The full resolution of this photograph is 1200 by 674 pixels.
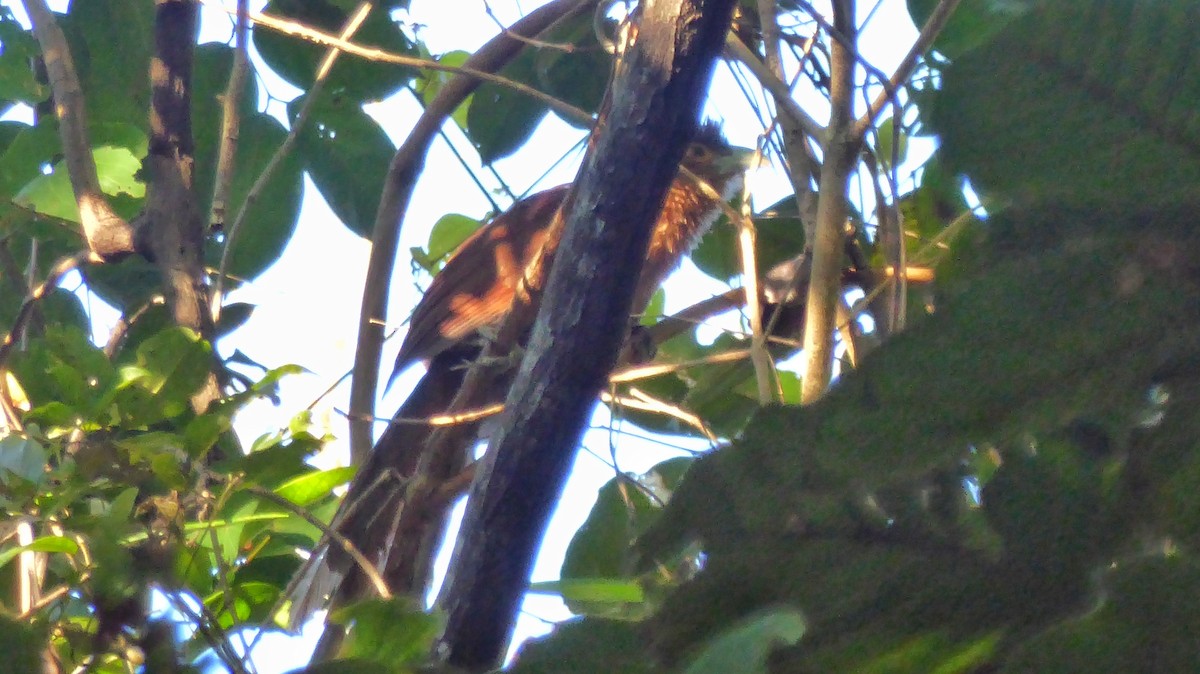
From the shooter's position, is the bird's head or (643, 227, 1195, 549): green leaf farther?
the bird's head

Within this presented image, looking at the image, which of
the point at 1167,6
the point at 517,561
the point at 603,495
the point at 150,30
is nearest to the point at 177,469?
the point at 517,561

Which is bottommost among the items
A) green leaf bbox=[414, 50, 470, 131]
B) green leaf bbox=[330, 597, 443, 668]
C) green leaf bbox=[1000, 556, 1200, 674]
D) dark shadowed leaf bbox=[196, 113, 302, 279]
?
green leaf bbox=[1000, 556, 1200, 674]

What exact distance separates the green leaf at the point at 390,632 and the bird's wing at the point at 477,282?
7.94ft

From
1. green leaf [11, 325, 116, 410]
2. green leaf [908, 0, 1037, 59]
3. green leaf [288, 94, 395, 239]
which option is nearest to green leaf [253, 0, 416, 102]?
green leaf [288, 94, 395, 239]

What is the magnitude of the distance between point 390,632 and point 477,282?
262 centimetres

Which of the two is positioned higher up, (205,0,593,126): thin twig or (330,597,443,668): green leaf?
(205,0,593,126): thin twig

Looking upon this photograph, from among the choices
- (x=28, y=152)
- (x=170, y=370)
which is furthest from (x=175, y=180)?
(x=170, y=370)

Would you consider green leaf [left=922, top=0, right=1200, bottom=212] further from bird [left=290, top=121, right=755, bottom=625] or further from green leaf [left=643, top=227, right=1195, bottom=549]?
bird [left=290, top=121, right=755, bottom=625]

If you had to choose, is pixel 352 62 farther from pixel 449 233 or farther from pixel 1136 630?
pixel 1136 630

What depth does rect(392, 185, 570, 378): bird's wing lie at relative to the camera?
10.1 ft

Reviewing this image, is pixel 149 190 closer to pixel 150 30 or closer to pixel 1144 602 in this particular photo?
pixel 150 30

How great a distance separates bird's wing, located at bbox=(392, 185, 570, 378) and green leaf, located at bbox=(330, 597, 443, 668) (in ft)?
7.94

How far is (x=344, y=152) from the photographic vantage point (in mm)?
2545

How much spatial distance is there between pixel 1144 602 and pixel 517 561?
600 millimetres
